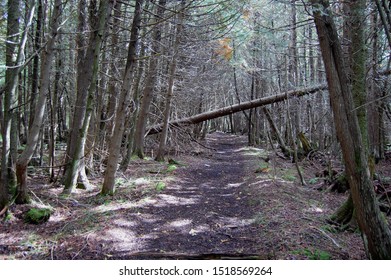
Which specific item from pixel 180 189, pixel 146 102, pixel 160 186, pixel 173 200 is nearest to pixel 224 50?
pixel 146 102

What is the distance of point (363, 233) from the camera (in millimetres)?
3834

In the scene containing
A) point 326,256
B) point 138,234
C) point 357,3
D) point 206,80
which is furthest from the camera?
point 206,80

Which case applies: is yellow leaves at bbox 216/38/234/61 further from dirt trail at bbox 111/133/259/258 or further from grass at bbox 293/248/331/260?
grass at bbox 293/248/331/260

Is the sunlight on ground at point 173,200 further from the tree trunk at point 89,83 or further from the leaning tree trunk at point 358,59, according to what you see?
the leaning tree trunk at point 358,59

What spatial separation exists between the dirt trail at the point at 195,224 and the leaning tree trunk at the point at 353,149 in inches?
59.7

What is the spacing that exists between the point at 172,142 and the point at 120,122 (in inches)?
312

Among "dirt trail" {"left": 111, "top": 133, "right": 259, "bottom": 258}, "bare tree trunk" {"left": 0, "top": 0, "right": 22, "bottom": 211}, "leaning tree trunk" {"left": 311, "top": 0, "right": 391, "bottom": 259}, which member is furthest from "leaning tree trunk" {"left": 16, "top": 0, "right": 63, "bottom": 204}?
"leaning tree trunk" {"left": 311, "top": 0, "right": 391, "bottom": 259}

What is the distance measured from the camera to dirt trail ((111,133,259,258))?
4.65 meters

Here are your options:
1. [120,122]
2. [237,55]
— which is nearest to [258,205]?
[120,122]

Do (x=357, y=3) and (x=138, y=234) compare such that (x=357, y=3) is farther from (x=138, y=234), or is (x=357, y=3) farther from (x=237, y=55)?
(x=237, y=55)

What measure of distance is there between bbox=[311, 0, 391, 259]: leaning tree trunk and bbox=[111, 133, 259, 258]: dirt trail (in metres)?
1.52

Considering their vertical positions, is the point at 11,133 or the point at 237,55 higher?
the point at 237,55

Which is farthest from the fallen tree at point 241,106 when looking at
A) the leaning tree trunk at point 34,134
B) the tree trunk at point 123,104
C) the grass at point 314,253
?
the grass at point 314,253

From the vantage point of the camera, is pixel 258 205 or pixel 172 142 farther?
pixel 172 142
